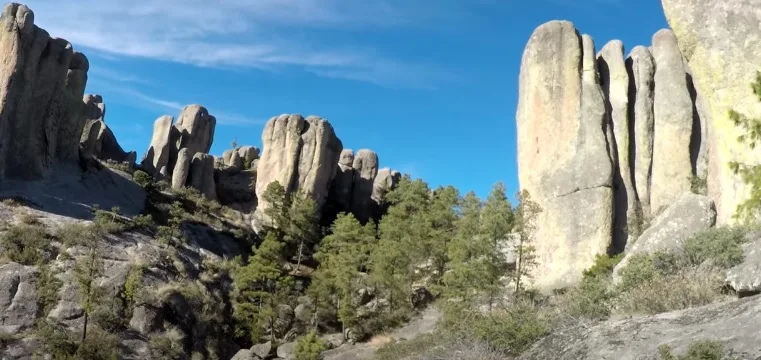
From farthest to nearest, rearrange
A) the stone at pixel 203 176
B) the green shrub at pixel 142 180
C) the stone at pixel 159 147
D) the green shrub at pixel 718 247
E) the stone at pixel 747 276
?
the stone at pixel 159 147 < the stone at pixel 203 176 < the green shrub at pixel 142 180 < the green shrub at pixel 718 247 < the stone at pixel 747 276

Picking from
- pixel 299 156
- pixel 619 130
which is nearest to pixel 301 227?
pixel 299 156

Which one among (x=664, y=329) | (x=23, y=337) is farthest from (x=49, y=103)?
(x=664, y=329)

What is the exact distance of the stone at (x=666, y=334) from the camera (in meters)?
10.3

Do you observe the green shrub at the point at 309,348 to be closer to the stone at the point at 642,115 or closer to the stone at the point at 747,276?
the stone at the point at 642,115

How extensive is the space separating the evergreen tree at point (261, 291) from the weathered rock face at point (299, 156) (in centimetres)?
1862

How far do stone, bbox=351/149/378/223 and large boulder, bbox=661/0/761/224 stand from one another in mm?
45275

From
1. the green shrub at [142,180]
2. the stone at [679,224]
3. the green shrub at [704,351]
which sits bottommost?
the green shrub at [704,351]

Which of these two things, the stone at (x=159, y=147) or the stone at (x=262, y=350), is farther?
the stone at (x=159, y=147)

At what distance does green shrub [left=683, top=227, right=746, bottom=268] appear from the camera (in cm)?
1583

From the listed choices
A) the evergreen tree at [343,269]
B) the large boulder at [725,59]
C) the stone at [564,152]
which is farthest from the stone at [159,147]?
the large boulder at [725,59]

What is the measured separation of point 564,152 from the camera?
35.8 metres

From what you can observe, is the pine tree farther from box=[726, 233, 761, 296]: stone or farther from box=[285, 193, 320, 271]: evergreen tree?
box=[285, 193, 320, 271]: evergreen tree

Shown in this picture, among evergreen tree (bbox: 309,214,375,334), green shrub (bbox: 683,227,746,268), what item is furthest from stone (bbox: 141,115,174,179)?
green shrub (bbox: 683,227,746,268)

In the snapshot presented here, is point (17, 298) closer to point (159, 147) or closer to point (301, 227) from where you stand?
point (301, 227)
